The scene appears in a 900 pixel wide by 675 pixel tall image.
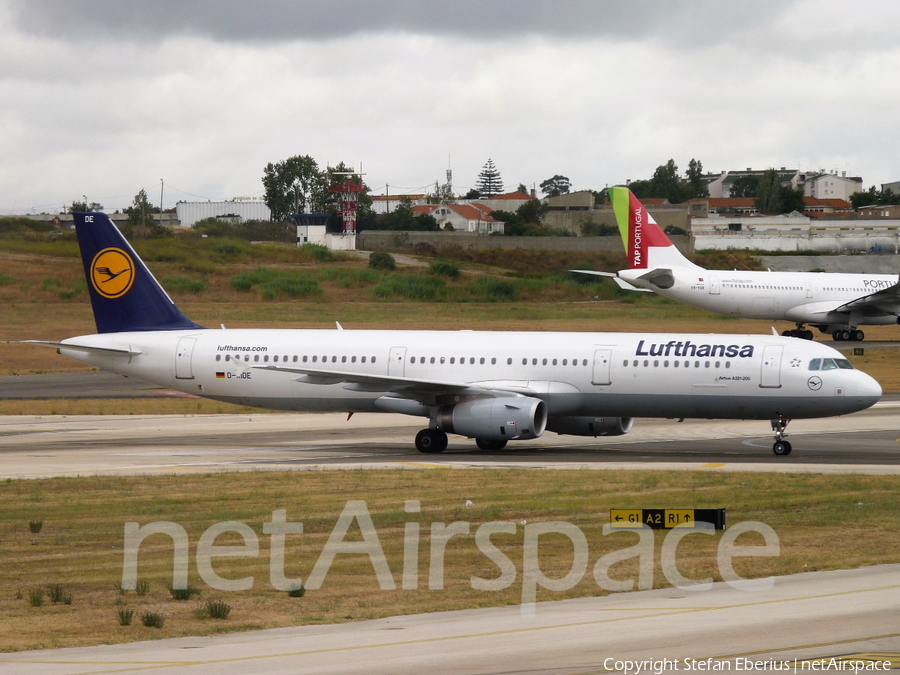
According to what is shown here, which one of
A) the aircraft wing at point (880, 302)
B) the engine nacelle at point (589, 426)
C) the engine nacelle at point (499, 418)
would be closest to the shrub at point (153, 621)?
the engine nacelle at point (499, 418)

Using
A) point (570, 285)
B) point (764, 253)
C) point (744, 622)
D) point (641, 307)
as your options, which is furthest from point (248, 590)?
point (764, 253)

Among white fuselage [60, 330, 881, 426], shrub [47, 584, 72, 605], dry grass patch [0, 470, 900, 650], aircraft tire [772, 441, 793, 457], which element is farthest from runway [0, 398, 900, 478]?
shrub [47, 584, 72, 605]

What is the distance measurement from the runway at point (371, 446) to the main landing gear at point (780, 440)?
1.69 ft

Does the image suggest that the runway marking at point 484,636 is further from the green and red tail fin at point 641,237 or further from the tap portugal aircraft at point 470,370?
the green and red tail fin at point 641,237

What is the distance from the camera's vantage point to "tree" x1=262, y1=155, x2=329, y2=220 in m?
184

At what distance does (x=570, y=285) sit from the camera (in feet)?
332

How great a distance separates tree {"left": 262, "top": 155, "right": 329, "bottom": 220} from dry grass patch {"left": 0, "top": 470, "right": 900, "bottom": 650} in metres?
157

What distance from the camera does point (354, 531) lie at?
848 inches

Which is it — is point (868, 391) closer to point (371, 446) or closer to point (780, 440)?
point (780, 440)

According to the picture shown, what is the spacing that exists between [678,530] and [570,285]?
80.5 metres

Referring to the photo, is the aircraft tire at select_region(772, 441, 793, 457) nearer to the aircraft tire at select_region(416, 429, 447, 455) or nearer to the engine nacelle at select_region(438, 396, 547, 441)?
the engine nacelle at select_region(438, 396, 547, 441)

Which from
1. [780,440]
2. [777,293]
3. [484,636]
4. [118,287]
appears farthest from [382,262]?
[484,636]

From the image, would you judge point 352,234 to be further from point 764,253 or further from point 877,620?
point 877,620

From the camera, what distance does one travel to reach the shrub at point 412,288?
10038 centimetres
